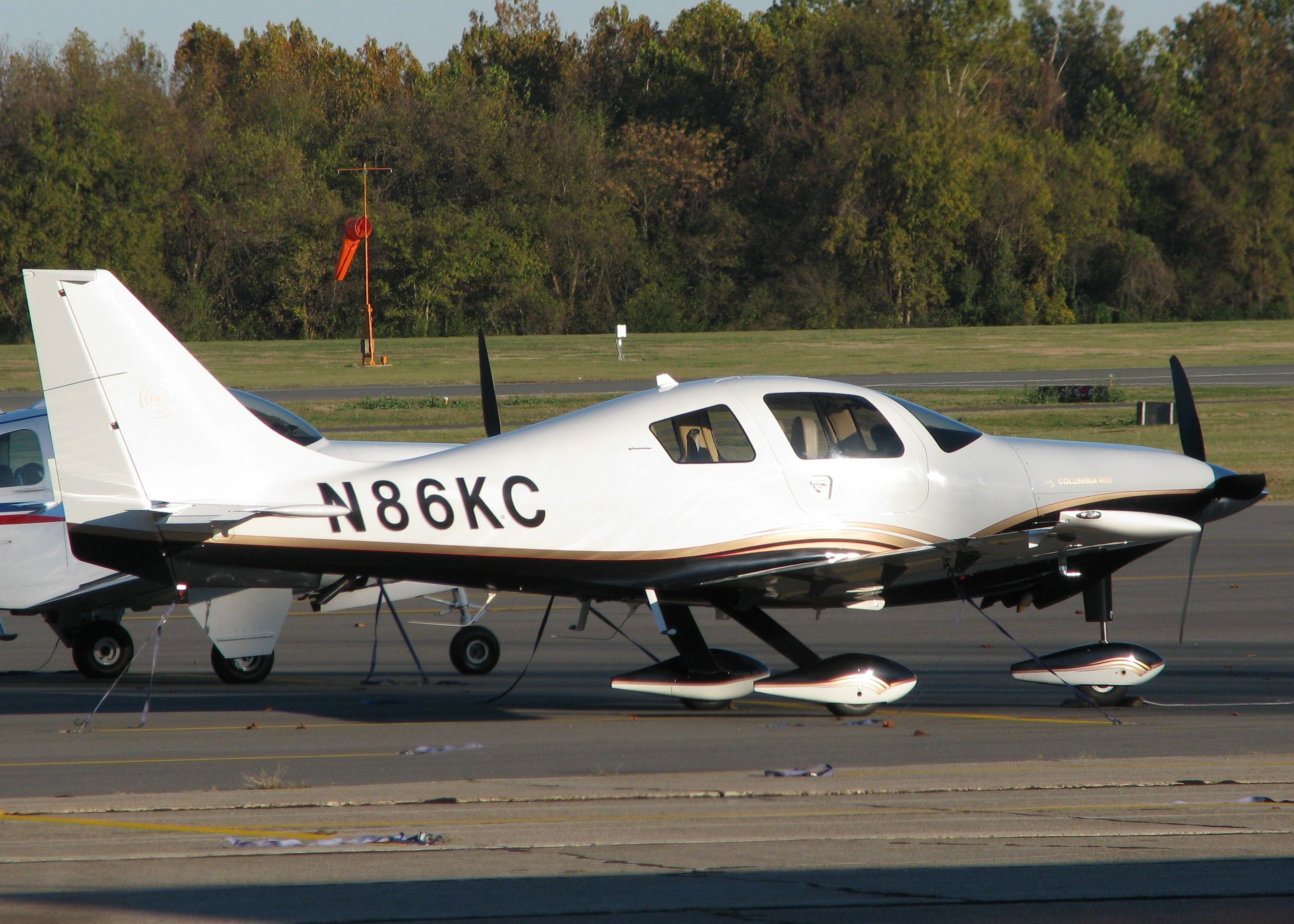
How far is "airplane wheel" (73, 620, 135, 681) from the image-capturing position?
11.5 metres

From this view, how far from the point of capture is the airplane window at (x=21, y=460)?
11516 millimetres

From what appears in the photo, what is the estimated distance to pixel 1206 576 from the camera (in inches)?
619

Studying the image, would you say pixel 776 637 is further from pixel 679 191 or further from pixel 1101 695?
pixel 679 191

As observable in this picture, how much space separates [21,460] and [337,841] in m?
6.83

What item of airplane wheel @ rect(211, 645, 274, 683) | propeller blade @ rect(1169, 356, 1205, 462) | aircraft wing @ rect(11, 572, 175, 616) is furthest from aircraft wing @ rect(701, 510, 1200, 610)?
aircraft wing @ rect(11, 572, 175, 616)

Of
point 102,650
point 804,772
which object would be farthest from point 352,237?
point 804,772

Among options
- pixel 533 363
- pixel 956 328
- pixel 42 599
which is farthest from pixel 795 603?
pixel 956 328

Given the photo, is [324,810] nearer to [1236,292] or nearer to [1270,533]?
[1270,533]

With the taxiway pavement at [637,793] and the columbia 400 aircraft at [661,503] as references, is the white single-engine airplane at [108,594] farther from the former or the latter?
the columbia 400 aircraft at [661,503]

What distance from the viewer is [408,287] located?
71.1m

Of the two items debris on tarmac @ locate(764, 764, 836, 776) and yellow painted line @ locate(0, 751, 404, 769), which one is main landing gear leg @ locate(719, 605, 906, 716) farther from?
yellow painted line @ locate(0, 751, 404, 769)

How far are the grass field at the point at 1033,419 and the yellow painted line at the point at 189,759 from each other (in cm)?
1837

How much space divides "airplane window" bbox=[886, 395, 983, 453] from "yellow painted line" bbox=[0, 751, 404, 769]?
4.14 m

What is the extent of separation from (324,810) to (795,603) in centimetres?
382
